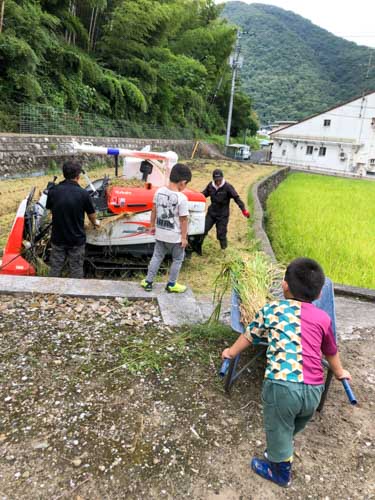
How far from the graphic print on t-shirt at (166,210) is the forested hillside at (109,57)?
1122cm

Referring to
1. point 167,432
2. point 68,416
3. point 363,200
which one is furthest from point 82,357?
point 363,200

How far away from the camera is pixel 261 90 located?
75438 millimetres

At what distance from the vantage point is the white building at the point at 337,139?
36.5 meters

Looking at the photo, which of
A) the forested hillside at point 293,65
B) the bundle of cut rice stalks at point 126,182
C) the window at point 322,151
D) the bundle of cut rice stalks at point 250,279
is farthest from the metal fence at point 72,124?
the forested hillside at point 293,65

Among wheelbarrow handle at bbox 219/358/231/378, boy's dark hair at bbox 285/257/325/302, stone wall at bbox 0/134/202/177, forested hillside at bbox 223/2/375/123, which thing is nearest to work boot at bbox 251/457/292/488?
wheelbarrow handle at bbox 219/358/231/378

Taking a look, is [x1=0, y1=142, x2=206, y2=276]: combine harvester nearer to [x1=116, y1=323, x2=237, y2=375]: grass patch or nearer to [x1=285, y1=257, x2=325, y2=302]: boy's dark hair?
[x1=116, y1=323, x2=237, y2=375]: grass patch

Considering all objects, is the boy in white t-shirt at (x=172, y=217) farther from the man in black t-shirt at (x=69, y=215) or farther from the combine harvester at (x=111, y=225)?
the combine harvester at (x=111, y=225)

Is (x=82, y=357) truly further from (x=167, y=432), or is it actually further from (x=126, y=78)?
(x=126, y=78)

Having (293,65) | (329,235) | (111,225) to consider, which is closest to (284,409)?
(111,225)

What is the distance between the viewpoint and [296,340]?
78.2 inches

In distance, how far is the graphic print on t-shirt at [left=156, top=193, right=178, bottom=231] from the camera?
150 inches

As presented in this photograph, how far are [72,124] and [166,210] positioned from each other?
13.7 meters

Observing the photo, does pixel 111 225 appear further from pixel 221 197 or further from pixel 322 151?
pixel 322 151

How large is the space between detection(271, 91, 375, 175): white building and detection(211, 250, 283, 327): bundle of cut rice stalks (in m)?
37.3
